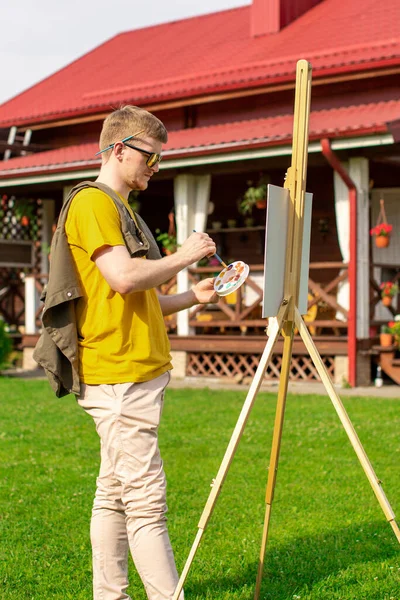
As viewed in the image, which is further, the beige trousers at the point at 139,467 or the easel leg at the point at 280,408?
the easel leg at the point at 280,408

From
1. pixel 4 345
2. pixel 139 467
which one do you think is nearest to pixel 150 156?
pixel 139 467

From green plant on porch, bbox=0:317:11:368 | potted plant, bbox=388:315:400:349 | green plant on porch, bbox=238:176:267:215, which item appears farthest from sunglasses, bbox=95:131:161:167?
green plant on porch, bbox=0:317:11:368

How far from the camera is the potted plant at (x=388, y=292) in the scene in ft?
40.8

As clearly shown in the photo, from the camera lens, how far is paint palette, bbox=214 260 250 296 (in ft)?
11.6

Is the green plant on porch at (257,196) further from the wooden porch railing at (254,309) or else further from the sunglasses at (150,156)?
the sunglasses at (150,156)

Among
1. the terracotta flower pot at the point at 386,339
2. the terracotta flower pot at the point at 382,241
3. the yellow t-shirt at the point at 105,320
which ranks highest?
the terracotta flower pot at the point at 382,241

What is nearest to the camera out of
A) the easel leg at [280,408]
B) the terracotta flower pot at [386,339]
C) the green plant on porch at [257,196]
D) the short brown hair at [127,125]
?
the short brown hair at [127,125]

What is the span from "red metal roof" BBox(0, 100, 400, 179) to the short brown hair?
812 cm

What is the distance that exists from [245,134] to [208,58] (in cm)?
469

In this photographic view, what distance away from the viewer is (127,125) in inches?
138

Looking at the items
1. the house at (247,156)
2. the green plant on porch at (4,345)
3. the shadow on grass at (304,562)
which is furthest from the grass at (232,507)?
the green plant on porch at (4,345)

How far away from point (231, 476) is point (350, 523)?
1404mm

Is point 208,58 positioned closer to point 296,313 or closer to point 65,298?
point 296,313

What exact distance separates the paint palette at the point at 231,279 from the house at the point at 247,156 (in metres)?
7.98
